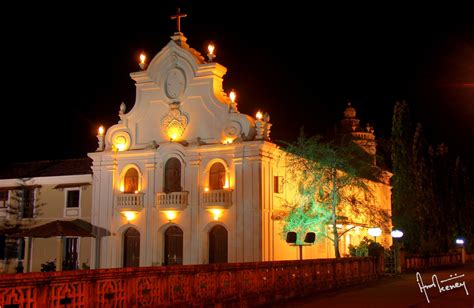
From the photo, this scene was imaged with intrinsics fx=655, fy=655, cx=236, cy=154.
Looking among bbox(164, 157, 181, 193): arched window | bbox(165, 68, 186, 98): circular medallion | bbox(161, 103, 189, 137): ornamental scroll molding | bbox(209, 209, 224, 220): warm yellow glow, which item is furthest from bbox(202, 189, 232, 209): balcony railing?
bbox(165, 68, 186, 98): circular medallion

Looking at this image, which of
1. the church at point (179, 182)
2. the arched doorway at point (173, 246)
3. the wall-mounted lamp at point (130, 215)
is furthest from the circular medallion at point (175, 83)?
the arched doorway at point (173, 246)

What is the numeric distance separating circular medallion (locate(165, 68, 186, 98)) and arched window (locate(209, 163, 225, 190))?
4.95 m

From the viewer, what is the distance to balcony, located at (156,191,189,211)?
3625 cm

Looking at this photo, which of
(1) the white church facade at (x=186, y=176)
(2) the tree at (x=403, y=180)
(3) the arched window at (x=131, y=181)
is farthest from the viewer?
(2) the tree at (x=403, y=180)

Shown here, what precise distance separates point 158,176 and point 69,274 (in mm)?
23888

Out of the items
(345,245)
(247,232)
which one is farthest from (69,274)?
(345,245)

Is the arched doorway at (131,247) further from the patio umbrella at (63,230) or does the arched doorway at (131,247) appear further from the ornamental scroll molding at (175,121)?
the ornamental scroll molding at (175,121)

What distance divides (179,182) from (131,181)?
3479 millimetres

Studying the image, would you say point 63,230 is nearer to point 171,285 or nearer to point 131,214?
point 131,214

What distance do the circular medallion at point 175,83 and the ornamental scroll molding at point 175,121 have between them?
74cm

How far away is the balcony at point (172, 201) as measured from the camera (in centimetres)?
3625

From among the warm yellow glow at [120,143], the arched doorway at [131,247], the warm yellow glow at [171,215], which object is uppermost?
the warm yellow glow at [120,143]

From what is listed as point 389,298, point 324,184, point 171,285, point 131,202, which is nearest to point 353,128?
point 324,184

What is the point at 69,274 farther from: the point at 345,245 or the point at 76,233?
the point at 345,245
